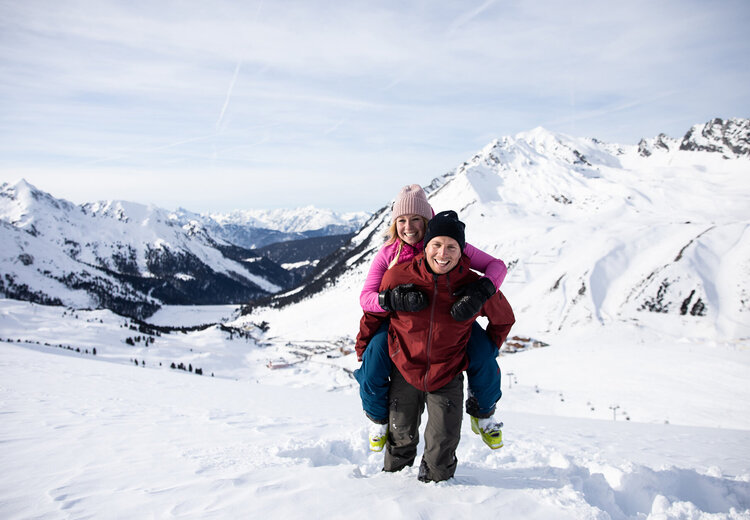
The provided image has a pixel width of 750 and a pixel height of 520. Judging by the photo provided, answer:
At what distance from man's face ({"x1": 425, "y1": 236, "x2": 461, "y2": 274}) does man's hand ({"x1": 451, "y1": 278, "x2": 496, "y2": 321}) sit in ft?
1.07

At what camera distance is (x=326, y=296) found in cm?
16800

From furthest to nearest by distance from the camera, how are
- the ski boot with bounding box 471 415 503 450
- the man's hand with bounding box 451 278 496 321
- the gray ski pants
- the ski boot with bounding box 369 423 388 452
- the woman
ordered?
the ski boot with bounding box 369 423 388 452 → the ski boot with bounding box 471 415 503 450 → the woman → the gray ski pants → the man's hand with bounding box 451 278 496 321

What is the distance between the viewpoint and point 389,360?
5.12m

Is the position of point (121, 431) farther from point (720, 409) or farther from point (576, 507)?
point (720, 409)

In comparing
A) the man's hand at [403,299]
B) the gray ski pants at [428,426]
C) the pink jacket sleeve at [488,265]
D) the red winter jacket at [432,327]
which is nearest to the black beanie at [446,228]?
the red winter jacket at [432,327]

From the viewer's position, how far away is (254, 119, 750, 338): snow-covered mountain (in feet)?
257

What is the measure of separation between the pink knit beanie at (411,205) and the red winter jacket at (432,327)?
0.90 meters

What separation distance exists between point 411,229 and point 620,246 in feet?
363

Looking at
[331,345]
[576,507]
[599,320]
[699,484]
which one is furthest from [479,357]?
[331,345]

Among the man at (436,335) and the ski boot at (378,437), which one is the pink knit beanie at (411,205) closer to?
the man at (436,335)

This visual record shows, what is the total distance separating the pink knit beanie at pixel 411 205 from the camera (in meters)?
5.48

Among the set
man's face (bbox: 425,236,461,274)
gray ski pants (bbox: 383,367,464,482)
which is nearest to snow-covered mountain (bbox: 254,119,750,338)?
gray ski pants (bbox: 383,367,464,482)

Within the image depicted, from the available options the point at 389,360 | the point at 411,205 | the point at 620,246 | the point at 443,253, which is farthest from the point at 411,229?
the point at 620,246

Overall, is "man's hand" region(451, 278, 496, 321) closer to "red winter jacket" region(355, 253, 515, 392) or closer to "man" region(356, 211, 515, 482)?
"man" region(356, 211, 515, 482)
